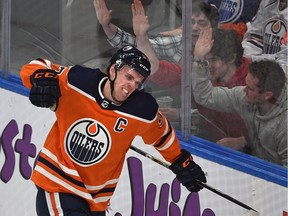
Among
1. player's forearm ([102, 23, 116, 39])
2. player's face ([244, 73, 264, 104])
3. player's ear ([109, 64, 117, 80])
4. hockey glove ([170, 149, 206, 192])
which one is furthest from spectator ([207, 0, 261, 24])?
player's ear ([109, 64, 117, 80])

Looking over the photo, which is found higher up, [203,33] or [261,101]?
[203,33]

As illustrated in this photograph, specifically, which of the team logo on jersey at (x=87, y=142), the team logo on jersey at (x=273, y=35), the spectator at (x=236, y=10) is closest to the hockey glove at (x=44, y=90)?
the team logo on jersey at (x=87, y=142)

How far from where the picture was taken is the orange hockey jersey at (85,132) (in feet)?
12.0

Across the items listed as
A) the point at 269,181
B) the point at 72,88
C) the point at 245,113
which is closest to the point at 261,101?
the point at 245,113

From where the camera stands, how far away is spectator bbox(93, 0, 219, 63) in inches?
182

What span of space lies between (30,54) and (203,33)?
88 cm

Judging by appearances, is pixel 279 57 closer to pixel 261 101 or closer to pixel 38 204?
pixel 261 101

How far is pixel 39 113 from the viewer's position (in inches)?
185

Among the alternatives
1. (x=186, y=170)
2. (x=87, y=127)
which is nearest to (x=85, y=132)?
(x=87, y=127)

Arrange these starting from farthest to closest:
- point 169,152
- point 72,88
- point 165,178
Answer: point 165,178 → point 169,152 → point 72,88

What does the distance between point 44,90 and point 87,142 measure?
11.5 inches

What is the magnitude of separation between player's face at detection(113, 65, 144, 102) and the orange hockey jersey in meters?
0.08

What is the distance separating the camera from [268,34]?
476 cm

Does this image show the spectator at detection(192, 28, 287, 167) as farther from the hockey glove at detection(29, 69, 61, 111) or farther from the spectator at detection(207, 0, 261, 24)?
the hockey glove at detection(29, 69, 61, 111)
